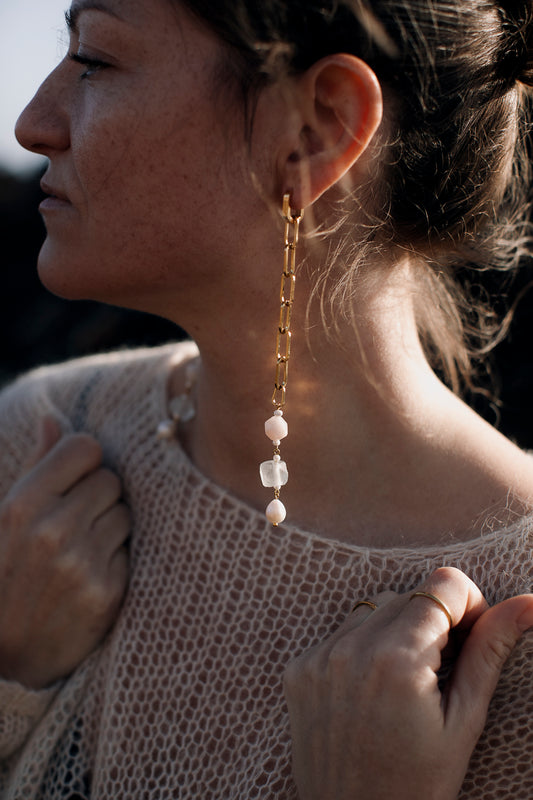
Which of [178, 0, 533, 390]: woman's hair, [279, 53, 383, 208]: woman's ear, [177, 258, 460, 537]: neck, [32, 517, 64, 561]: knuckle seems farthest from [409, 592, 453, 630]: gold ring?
[32, 517, 64, 561]: knuckle

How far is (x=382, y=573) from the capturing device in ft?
3.75

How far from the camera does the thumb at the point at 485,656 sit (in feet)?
3.00

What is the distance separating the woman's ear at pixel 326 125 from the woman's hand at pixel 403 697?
63cm

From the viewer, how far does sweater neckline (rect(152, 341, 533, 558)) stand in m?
1.12

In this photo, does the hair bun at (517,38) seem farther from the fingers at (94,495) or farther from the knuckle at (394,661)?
the fingers at (94,495)

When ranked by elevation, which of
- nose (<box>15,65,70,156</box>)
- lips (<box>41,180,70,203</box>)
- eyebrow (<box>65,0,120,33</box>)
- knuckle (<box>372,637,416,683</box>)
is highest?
eyebrow (<box>65,0,120,33</box>)

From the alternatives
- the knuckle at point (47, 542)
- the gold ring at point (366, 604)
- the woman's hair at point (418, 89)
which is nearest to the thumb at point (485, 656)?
the gold ring at point (366, 604)

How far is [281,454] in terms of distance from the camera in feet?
4.29

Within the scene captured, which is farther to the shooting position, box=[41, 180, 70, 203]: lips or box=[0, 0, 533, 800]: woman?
box=[41, 180, 70, 203]: lips

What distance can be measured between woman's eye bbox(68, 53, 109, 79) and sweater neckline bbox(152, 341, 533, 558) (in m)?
0.70

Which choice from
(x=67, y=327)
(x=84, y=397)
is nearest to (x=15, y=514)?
(x=84, y=397)

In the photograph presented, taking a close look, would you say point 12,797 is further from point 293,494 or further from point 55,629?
point 293,494

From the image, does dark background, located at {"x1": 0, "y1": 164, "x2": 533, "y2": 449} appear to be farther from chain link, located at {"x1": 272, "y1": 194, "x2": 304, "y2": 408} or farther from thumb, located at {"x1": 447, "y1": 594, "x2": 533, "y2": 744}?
thumb, located at {"x1": 447, "y1": 594, "x2": 533, "y2": 744}

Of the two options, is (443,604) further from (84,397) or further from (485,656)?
(84,397)
